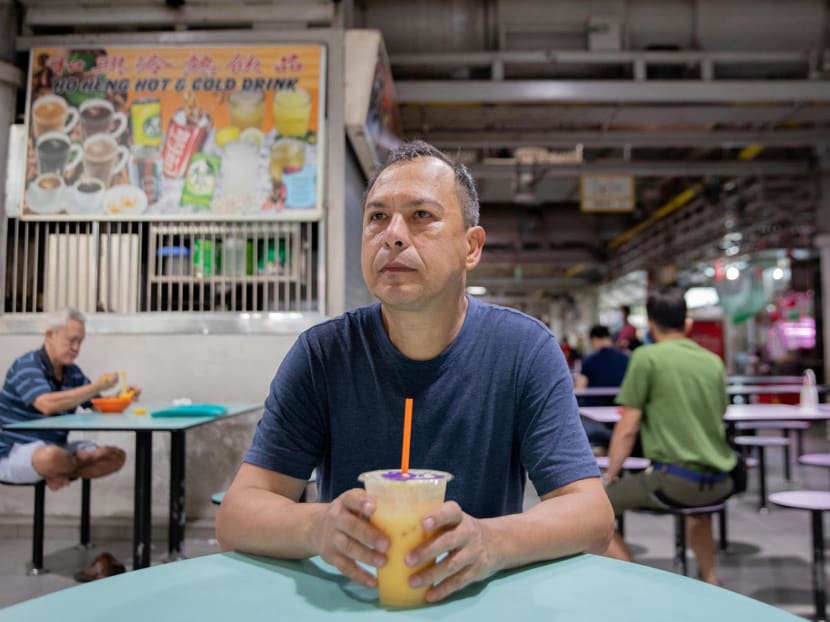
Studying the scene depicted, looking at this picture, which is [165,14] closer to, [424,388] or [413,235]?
[413,235]

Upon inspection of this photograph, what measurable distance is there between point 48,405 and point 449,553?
3.40 meters

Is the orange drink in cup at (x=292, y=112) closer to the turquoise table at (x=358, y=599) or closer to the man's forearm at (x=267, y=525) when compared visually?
the man's forearm at (x=267, y=525)

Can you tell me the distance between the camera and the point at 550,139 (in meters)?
7.64

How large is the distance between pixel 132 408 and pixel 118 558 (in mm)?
928

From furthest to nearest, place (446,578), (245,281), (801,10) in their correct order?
(801,10), (245,281), (446,578)

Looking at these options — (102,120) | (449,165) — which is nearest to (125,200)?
(102,120)

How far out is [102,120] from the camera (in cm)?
480

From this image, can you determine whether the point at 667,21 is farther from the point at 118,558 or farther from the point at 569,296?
the point at 569,296

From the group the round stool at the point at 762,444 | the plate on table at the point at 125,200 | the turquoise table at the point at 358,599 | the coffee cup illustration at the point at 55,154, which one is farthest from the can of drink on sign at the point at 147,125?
the round stool at the point at 762,444

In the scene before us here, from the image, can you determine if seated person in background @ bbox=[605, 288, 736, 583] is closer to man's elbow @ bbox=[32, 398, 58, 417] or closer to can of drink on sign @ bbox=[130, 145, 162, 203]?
man's elbow @ bbox=[32, 398, 58, 417]

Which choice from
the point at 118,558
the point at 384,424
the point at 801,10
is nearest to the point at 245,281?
the point at 118,558

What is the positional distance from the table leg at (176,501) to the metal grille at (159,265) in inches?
51.9

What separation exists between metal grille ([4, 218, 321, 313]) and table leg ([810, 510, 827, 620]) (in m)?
3.22

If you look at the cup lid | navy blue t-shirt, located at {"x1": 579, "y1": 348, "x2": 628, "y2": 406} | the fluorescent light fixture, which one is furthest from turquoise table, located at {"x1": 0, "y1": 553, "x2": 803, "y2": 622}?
the fluorescent light fixture
